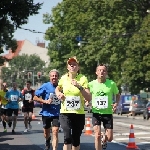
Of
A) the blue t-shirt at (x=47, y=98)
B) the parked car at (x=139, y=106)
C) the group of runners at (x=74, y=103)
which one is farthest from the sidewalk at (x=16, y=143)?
the parked car at (x=139, y=106)

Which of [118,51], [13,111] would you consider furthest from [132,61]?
[13,111]

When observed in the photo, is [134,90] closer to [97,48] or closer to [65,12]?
[97,48]

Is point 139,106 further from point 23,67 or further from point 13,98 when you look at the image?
point 23,67

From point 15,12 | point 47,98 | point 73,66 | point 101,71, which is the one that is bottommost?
point 47,98

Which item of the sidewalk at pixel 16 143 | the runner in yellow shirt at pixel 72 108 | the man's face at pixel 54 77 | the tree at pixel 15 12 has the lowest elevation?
the sidewalk at pixel 16 143

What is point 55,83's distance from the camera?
13562 millimetres

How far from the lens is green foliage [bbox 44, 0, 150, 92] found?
60719 millimetres

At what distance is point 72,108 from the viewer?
1052 centimetres

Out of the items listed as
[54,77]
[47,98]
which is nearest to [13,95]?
[47,98]

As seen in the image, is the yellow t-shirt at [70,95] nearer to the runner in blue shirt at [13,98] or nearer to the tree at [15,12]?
the tree at [15,12]

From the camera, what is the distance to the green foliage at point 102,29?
60.7 m

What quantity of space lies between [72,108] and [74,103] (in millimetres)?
94

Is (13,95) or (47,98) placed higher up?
(13,95)

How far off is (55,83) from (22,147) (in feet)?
12.1
